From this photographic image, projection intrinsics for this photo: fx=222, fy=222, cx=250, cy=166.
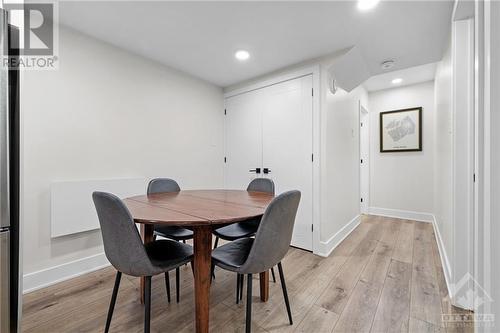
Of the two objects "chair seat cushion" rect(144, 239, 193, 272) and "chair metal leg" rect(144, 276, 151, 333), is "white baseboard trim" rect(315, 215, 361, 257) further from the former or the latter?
"chair metal leg" rect(144, 276, 151, 333)

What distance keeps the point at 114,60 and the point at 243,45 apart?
1.38 metres

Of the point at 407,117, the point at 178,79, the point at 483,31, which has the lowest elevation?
the point at 483,31

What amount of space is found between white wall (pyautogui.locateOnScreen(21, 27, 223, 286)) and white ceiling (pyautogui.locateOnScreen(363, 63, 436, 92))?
302cm

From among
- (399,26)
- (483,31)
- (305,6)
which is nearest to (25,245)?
(305,6)

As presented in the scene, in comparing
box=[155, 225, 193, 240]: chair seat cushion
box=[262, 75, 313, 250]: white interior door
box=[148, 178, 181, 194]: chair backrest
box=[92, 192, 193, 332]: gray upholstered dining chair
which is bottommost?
box=[155, 225, 193, 240]: chair seat cushion

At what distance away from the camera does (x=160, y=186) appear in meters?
2.24

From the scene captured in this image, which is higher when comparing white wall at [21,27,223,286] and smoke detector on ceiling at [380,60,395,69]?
smoke detector on ceiling at [380,60,395,69]

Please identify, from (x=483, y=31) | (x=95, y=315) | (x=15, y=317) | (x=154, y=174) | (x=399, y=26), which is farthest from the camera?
(x=154, y=174)

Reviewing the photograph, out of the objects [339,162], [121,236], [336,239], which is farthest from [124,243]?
[339,162]

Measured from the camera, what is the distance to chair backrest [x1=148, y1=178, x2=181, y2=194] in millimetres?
2174

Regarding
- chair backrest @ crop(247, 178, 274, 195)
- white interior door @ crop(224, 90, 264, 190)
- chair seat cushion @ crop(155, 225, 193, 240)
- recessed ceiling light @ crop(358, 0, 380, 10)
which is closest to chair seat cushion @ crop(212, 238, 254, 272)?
chair seat cushion @ crop(155, 225, 193, 240)

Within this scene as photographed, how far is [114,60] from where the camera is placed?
2367 mm

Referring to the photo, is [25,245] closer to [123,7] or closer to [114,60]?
[114,60]

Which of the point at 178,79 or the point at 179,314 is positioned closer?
the point at 179,314
